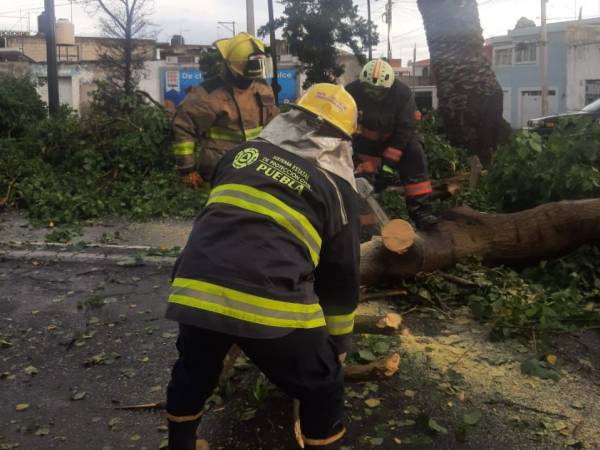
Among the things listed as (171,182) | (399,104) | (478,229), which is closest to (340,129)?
(478,229)

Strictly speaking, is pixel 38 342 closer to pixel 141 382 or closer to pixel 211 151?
pixel 141 382

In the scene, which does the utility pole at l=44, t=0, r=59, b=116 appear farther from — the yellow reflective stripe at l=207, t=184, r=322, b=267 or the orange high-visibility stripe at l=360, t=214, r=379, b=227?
the yellow reflective stripe at l=207, t=184, r=322, b=267

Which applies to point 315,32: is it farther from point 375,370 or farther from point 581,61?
point 581,61

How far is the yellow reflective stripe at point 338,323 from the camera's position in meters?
2.46

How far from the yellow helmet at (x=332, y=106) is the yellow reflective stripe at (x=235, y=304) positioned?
71cm

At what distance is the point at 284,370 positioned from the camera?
7.20 feet

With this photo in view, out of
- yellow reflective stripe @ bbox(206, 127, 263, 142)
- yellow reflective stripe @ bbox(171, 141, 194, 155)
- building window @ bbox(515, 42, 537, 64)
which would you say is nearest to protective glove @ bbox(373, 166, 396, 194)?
yellow reflective stripe @ bbox(206, 127, 263, 142)

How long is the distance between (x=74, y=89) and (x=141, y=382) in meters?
40.3

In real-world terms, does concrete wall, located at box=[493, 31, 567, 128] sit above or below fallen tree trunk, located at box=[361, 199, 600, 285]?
above

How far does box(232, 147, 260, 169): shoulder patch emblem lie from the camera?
2307 mm

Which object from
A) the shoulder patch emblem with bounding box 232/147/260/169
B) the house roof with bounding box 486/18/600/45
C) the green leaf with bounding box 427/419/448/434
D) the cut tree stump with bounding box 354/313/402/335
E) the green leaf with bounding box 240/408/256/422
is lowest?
the green leaf with bounding box 427/419/448/434

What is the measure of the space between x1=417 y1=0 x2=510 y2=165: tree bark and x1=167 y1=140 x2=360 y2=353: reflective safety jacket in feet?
22.1

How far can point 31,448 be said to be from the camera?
9.36 feet

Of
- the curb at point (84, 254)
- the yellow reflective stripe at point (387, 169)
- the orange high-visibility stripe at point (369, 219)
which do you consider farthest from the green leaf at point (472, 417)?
the yellow reflective stripe at point (387, 169)
